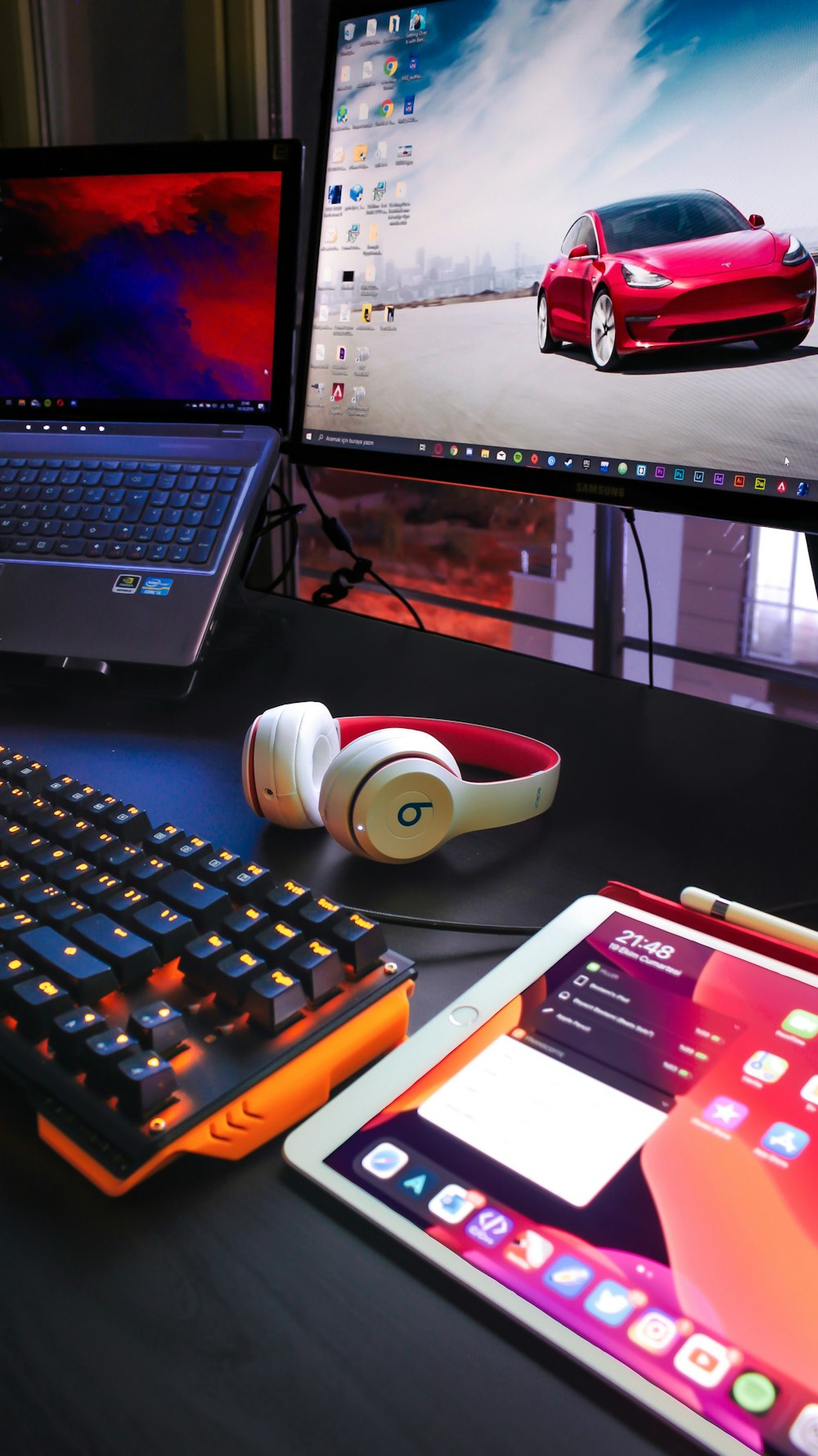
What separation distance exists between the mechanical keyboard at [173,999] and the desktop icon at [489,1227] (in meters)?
0.08

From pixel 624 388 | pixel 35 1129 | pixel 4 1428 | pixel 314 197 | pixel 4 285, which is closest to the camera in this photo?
pixel 4 1428

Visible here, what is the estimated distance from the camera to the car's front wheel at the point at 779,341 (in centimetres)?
60

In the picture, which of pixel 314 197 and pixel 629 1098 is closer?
pixel 629 1098

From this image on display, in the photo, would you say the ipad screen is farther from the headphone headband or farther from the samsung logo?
the samsung logo

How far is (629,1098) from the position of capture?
1.17ft

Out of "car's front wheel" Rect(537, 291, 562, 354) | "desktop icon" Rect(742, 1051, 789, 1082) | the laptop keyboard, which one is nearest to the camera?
"desktop icon" Rect(742, 1051, 789, 1082)

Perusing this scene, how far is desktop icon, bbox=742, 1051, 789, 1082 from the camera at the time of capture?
1.19 feet

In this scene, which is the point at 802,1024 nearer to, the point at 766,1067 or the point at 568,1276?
the point at 766,1067

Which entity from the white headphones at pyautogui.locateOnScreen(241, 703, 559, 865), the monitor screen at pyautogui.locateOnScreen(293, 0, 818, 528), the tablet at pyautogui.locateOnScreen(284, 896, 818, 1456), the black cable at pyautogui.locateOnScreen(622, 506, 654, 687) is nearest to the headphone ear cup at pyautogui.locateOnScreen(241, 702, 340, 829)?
the white headphones at pyautogui.locateOnScreen(241, 703, 559, 865)

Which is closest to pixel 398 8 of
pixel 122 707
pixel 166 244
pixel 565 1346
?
pixel 166 244

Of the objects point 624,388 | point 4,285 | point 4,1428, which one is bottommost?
point 4,1428

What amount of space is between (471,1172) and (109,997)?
0.15 meters

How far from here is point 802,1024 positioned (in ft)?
1.26

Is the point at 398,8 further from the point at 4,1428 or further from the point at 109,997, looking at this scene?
the point at 4,1428
